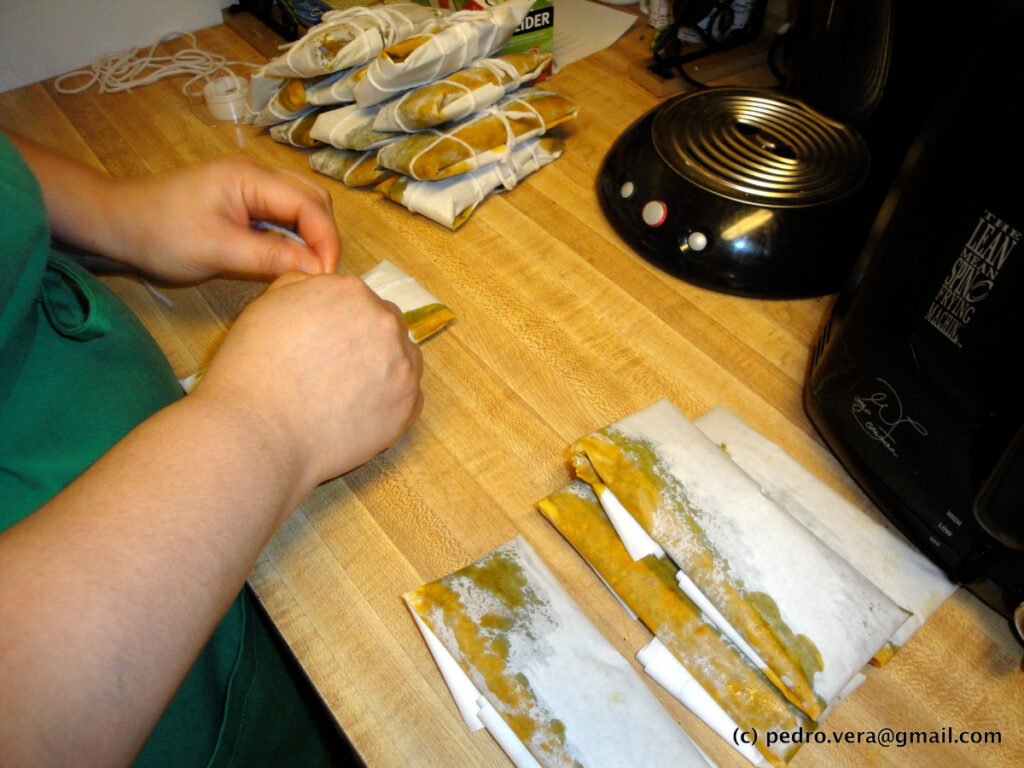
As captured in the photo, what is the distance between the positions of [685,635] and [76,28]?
119cm

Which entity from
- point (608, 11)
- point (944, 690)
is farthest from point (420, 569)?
point (608, 11)

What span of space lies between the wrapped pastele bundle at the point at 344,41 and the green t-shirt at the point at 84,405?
16.3 inches

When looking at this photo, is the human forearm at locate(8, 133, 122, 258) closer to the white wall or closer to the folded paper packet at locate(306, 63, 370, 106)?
the folded paper packet at locate(306, 63, 370, 106)

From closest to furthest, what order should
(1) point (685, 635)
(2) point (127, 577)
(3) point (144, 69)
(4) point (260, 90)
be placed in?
(2) point (127, 577), (1) point (685, 635), (4) point (260, 90), (3) point (144, 69)

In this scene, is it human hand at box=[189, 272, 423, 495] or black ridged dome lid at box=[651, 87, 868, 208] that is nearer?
human hand at box=[189, 272, 423, 495]

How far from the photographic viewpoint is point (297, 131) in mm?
879

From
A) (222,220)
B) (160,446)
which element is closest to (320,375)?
(160,446)

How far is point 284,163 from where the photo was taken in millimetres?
879

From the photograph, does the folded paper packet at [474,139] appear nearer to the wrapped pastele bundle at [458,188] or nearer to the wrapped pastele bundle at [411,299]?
the wrapped pastele bundle at [458,188]

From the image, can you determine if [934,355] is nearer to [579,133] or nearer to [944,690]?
[944,690]

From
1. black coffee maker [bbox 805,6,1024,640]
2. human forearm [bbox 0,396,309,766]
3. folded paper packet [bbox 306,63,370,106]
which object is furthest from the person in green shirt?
black coffee maker [bbox 805,6,1024,640]

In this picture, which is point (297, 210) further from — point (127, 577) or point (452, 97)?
point (127, 577)

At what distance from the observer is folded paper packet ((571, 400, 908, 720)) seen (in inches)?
17.2

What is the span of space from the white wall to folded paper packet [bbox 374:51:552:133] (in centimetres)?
53
